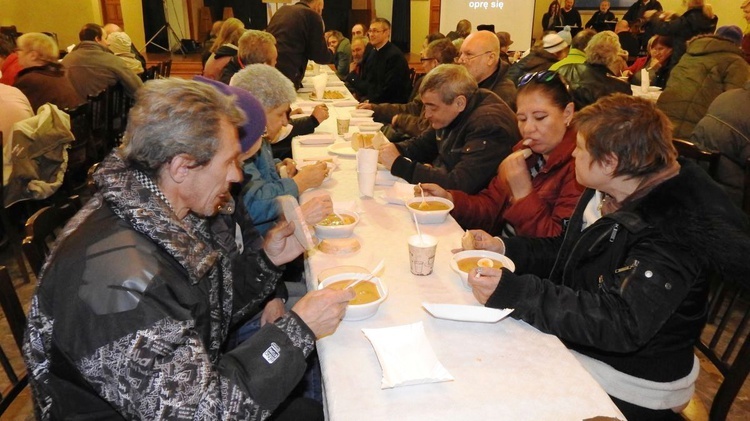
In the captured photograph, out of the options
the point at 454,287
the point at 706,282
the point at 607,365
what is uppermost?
the point at 706,282

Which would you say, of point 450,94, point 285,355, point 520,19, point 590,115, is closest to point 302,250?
point 285,355

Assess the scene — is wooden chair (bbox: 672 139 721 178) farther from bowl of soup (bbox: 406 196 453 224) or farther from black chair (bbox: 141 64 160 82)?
black chair (bbox: 141 64 160 82)

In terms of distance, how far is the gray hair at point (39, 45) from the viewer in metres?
4.43

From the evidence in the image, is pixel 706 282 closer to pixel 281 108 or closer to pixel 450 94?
pixel 450 94

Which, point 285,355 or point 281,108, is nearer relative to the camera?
point 285,355

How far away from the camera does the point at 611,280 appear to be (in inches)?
56.1

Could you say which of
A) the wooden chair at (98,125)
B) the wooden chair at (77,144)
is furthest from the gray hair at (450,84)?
the wooden chair at (98,125)

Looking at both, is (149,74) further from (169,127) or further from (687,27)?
(169,127)

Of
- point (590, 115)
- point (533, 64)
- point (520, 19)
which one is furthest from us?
point (520, 19)

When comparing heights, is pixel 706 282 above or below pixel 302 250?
above

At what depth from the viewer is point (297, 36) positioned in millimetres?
5402

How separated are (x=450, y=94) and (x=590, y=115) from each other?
1306 mm

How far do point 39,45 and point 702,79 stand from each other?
5.48 meters

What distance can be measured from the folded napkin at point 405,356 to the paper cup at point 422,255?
0.33 meters
